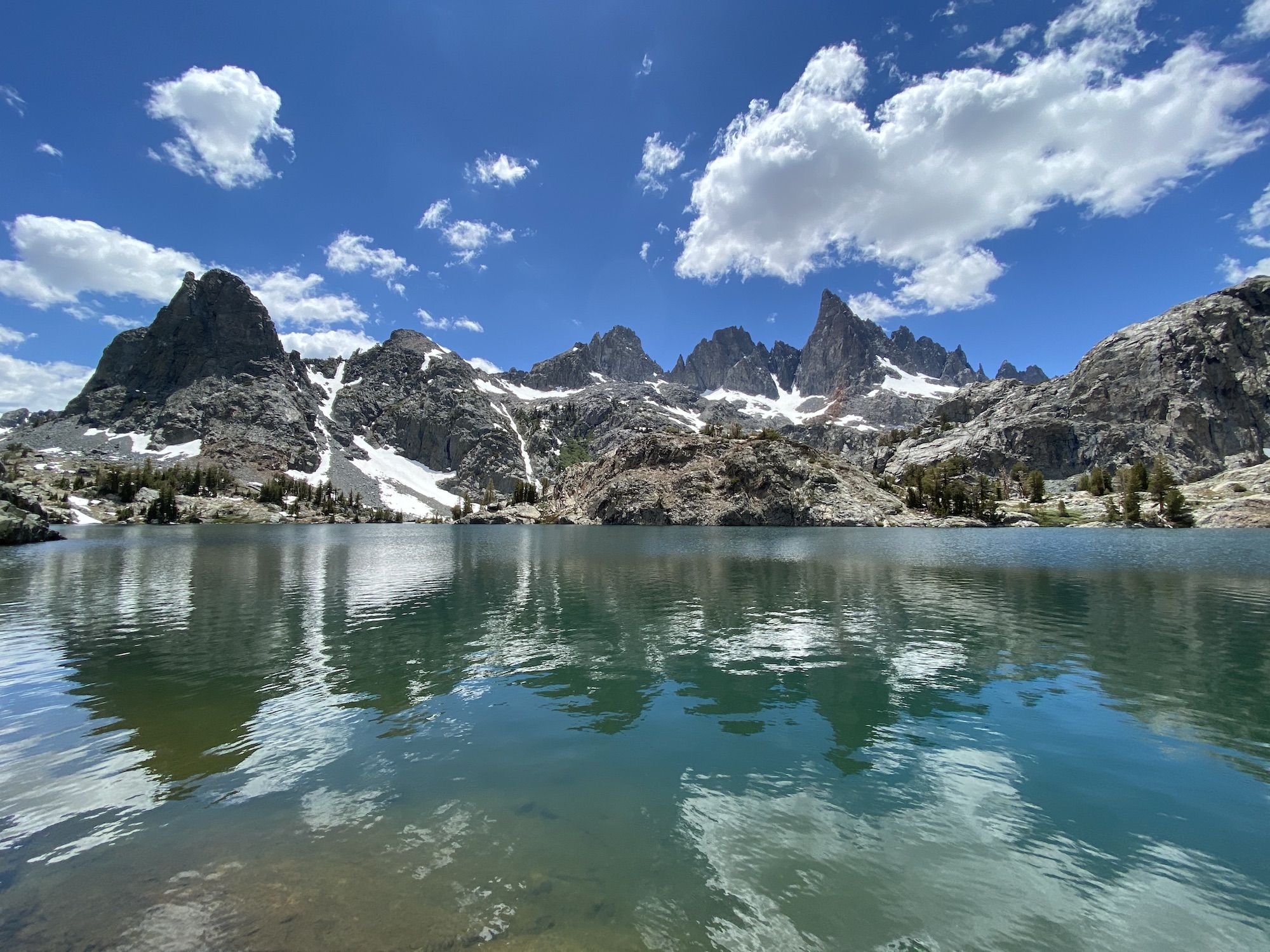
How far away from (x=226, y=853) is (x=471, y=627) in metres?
24.6

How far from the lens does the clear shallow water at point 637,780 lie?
404 inches

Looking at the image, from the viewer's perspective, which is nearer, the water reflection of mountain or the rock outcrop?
the water reflection of mountain

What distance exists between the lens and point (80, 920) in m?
10.0

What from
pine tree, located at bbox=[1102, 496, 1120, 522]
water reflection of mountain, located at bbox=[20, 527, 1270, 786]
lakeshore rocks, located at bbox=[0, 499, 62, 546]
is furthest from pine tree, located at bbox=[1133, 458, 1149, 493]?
lakeshore rocks, located at bbox=[0, 499, 62, 546]

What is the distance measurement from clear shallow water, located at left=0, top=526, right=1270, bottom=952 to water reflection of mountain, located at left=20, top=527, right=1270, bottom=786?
10.5 inches

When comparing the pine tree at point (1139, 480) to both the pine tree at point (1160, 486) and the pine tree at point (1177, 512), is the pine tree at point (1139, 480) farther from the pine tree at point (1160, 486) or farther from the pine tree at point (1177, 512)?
the pine tree at point (1177, 512)

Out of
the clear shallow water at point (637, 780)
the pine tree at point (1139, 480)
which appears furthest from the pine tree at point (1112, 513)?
the clear shallow water at point (637, 780)

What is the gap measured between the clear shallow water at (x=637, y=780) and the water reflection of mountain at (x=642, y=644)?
267 mm

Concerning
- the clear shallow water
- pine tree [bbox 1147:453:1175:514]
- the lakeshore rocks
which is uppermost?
pine tree [bbox 1147:453:1175:514]

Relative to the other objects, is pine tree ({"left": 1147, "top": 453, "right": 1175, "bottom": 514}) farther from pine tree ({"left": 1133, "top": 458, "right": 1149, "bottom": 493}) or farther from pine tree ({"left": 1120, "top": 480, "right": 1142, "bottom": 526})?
pine tree ({"left": 1120, "top": 480, "right": 1142, "bottom": 526})

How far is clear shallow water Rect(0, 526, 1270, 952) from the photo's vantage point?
1027cm

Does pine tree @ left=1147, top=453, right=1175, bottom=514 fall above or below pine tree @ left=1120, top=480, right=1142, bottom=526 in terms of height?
above

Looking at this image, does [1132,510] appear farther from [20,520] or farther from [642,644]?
[20,520]

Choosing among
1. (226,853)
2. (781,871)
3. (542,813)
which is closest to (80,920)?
(226,853)
